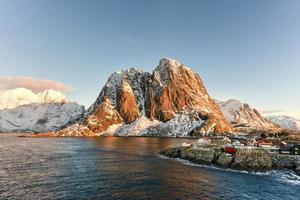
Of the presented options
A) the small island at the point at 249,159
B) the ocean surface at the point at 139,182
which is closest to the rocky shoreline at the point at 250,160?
the small island at the point at 249,159

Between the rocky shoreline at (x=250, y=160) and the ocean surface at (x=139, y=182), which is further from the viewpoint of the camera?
the rocky shoreline at (x=250, y=160)

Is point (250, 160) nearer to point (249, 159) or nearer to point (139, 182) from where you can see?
point (249, 159)

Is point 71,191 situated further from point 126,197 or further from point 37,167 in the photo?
point 37,167

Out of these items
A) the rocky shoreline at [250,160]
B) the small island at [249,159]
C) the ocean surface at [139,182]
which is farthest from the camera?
the small island at [249,159]

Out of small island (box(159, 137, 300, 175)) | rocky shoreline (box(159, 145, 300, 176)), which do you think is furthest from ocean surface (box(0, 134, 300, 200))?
small island (box(159, 137, 300, 175))

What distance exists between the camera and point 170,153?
106438 millimetres

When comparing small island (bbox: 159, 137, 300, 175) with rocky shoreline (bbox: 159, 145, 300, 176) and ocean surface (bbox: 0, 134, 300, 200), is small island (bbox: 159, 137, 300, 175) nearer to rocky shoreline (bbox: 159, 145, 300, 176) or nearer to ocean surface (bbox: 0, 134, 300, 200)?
rocky shoreline (bbox: 159, 145, 300, 176)

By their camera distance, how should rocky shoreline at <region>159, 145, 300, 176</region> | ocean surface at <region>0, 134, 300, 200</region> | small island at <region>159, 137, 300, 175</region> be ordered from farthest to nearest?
1. small island at <region>159, 137, 300, 175</region>
2. rocky shoreline at <region>159, 145, 300, 176</region>
3. ocean surface at <region>0, 134, 300, 200</region>

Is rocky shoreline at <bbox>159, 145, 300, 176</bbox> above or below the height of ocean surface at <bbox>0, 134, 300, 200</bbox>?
above

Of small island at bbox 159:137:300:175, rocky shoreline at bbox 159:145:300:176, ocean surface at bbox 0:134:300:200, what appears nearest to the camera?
ocean surface at bbox 0:134:300:200

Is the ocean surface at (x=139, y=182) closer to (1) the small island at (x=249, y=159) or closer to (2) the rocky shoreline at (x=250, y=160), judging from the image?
(2) the rocky shoreline at (x=250, y=160)

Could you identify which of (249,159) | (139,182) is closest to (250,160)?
(249,159)

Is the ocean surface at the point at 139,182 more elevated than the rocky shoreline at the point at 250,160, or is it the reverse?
the rocky shoreline at the point at 250,160

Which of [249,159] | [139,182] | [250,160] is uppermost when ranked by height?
[249,159]
